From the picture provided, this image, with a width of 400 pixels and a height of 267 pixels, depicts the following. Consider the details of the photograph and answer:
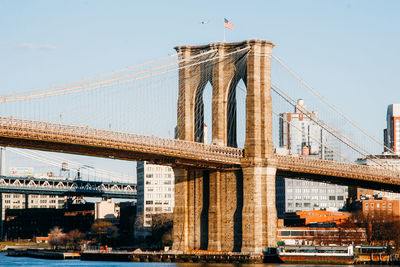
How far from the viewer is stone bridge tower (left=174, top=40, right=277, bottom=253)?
80.4 meters

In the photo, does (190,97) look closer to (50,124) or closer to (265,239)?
(265,239)

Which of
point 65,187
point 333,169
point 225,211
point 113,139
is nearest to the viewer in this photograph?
point 113,139

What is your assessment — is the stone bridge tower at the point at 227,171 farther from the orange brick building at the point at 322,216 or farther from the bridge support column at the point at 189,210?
the orange brick building at the point at 322,216

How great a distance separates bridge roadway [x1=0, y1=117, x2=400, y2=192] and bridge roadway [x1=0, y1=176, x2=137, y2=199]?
80.5m

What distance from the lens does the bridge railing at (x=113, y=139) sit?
65500 mm

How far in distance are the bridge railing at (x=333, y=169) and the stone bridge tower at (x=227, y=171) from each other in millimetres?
3754

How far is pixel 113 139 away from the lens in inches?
2810

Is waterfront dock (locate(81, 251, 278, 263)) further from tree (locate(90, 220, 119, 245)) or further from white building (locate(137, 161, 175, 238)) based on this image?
tree (locate(90, 220, 119, 245))

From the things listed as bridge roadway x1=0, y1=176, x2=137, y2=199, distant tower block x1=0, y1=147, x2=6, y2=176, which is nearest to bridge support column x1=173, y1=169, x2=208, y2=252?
bridge roadway x1=0, y1=176, x2=137, y2=199

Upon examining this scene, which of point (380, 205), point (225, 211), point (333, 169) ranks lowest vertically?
point (225, 211)

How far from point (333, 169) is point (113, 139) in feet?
86.0

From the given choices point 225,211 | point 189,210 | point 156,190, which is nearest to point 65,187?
point 156,190

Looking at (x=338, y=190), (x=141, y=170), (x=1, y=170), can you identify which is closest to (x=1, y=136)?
(x=141, y=170)

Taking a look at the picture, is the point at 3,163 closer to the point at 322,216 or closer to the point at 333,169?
the point at 322,216
